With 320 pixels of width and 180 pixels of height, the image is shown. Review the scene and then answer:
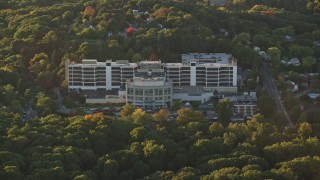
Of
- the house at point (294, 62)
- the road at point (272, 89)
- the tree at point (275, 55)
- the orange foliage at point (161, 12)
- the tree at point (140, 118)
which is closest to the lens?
the tree at point (140, 118)

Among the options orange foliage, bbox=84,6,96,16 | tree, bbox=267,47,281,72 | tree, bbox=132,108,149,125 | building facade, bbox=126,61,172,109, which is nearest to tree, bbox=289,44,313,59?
tree, bbox=267,47,281,72

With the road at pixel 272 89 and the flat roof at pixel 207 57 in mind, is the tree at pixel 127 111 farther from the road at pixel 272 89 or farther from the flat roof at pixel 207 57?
the flat roof at pixel 207 57

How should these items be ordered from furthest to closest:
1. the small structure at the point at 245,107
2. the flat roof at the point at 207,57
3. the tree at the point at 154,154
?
1. the flat roof at the point at 207,57
2. the small structure at the point at 245,107
3. the tree at the point at 154,154

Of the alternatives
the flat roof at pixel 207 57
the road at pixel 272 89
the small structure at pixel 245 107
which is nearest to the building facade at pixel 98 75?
the flat roof at pixel 207 57

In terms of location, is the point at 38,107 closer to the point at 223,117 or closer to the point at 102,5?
the point at 223,117

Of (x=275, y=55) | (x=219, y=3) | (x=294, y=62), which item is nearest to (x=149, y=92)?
(x=275, y=55)

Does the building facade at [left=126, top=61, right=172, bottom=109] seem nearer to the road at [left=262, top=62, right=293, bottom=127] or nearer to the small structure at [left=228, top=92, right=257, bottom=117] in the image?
the small structure at [left=228, top=92, right=257, bottom=117]
